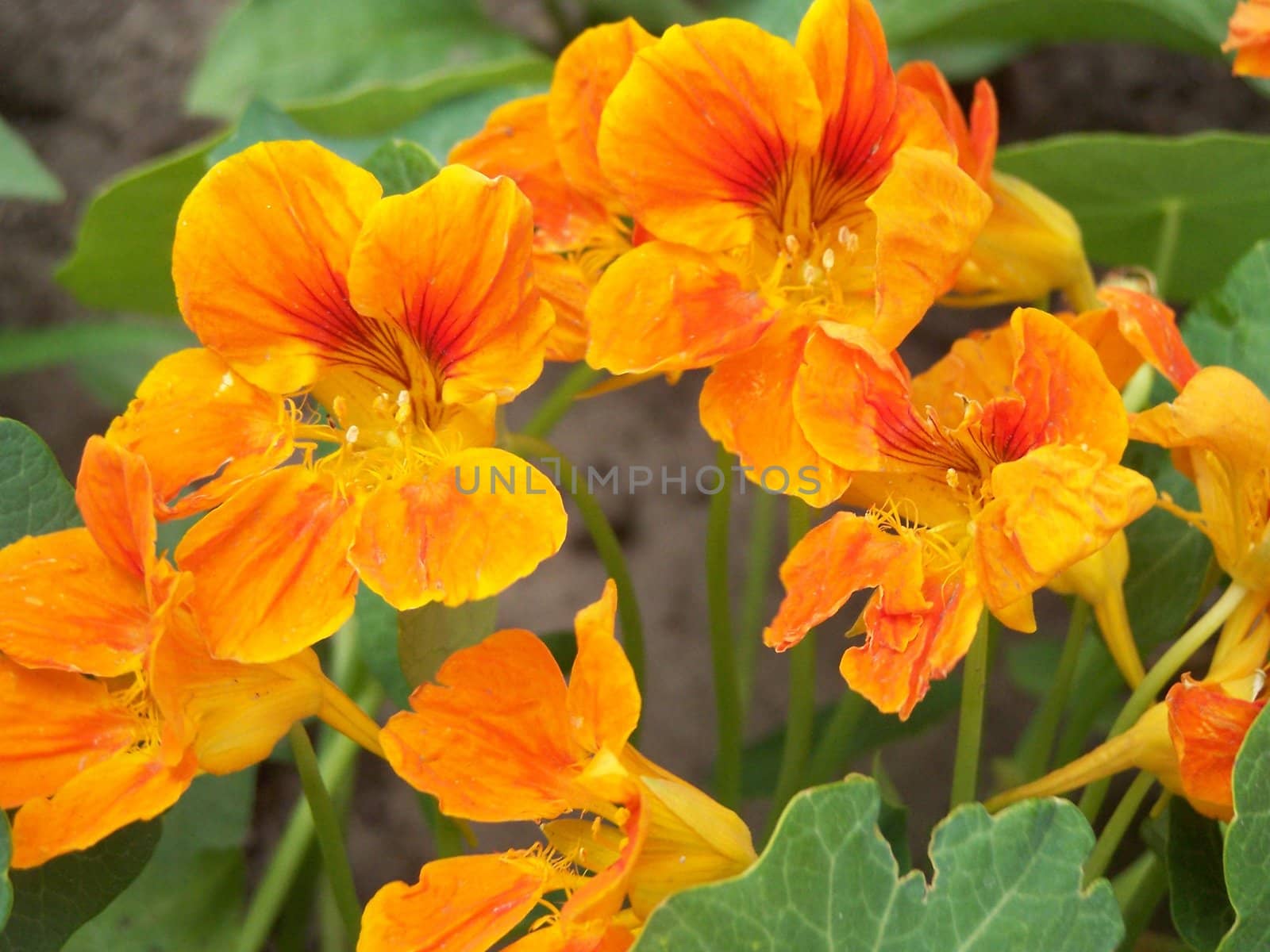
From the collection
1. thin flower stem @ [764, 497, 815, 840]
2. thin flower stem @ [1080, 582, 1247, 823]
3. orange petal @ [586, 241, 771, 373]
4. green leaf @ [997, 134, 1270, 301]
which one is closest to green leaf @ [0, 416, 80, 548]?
Answer: orange petal @ [586, 241, 771, 373]

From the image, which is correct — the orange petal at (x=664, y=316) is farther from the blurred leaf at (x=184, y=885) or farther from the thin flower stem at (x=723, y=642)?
the blurred leaf at (x=184, y=885)

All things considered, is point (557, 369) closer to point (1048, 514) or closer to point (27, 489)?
point (27, 489)

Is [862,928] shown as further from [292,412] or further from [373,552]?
[292,412]

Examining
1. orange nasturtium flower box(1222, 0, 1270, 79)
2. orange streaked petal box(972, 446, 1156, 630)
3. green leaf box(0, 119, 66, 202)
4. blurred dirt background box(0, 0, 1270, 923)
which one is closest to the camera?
orange streaked petal box(972, 446, 1156, 630)

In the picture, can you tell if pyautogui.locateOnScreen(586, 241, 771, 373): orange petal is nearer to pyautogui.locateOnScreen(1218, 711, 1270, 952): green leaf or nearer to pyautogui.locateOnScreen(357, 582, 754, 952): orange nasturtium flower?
pyautogui.locateOnScreen(357, 582, 754, 952): orange nasturtium flower

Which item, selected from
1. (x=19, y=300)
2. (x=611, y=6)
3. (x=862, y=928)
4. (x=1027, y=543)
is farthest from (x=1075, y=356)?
(x=19, y=300)
